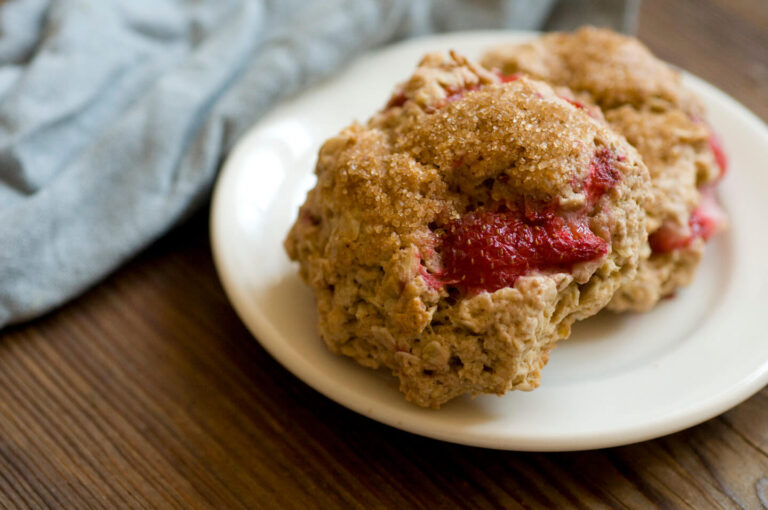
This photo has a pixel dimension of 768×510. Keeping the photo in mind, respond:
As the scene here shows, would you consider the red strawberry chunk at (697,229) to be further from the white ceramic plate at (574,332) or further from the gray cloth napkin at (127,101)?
the gray cloth napkin at (127,101)

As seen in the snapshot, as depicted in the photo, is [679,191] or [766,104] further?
[766,104]

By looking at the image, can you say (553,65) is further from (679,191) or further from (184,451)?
(184,451)

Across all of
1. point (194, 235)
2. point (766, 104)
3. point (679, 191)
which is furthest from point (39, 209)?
point (766, 104)

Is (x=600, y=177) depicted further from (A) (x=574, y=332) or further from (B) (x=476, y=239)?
(A) (x=574, y=332)

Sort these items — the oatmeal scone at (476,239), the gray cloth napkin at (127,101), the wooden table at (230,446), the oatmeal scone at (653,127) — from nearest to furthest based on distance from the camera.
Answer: the oatmeal scone at (476,239)
the wooden table at (230,446)
the oatmeal scone at (653,127)
the gray cloth napkin at (127,101)

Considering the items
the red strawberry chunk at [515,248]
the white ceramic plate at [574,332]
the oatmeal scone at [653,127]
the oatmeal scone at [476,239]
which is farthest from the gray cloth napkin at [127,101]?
the red strawberry chunk at [515,248]

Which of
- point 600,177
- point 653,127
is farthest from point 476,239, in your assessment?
point 653,127

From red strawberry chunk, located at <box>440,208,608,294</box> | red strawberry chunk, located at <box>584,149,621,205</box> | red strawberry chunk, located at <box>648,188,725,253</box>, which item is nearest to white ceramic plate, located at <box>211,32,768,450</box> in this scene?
red strawberry chunk, located at <box>648,188,725,253</box>
